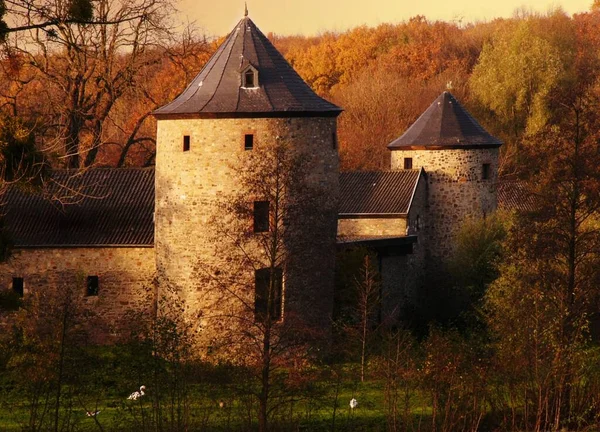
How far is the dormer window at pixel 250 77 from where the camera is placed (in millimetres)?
30609

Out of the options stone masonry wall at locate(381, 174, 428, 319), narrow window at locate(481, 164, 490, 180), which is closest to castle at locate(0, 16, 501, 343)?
stone masonry wall at locate(381, 174, 428, 319)

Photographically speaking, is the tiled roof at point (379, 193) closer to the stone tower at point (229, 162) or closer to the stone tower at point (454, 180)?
the stone tower at point (454, 180)

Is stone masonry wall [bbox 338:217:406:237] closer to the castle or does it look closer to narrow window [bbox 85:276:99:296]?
the castle

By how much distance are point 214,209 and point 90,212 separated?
181 inches

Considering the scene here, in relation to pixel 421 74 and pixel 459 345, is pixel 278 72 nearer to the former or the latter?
pixel 459 345

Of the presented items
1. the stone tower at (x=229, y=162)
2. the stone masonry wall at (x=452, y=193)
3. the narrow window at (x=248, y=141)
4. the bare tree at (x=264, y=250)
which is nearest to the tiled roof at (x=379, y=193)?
the stone masonry wall at (x=452, y=193)

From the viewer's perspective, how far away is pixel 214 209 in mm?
30125

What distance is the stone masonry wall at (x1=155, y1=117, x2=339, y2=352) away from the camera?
29969mm

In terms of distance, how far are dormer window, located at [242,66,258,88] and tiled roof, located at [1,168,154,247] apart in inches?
166

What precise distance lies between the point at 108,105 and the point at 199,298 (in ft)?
52.9

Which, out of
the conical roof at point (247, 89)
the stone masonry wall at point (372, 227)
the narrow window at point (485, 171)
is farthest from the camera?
the narrow window at point (485, 171)

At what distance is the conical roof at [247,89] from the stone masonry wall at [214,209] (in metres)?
0.21

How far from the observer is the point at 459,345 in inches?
1000

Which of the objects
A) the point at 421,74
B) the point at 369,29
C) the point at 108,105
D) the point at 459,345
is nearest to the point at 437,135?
the point at 108,105
